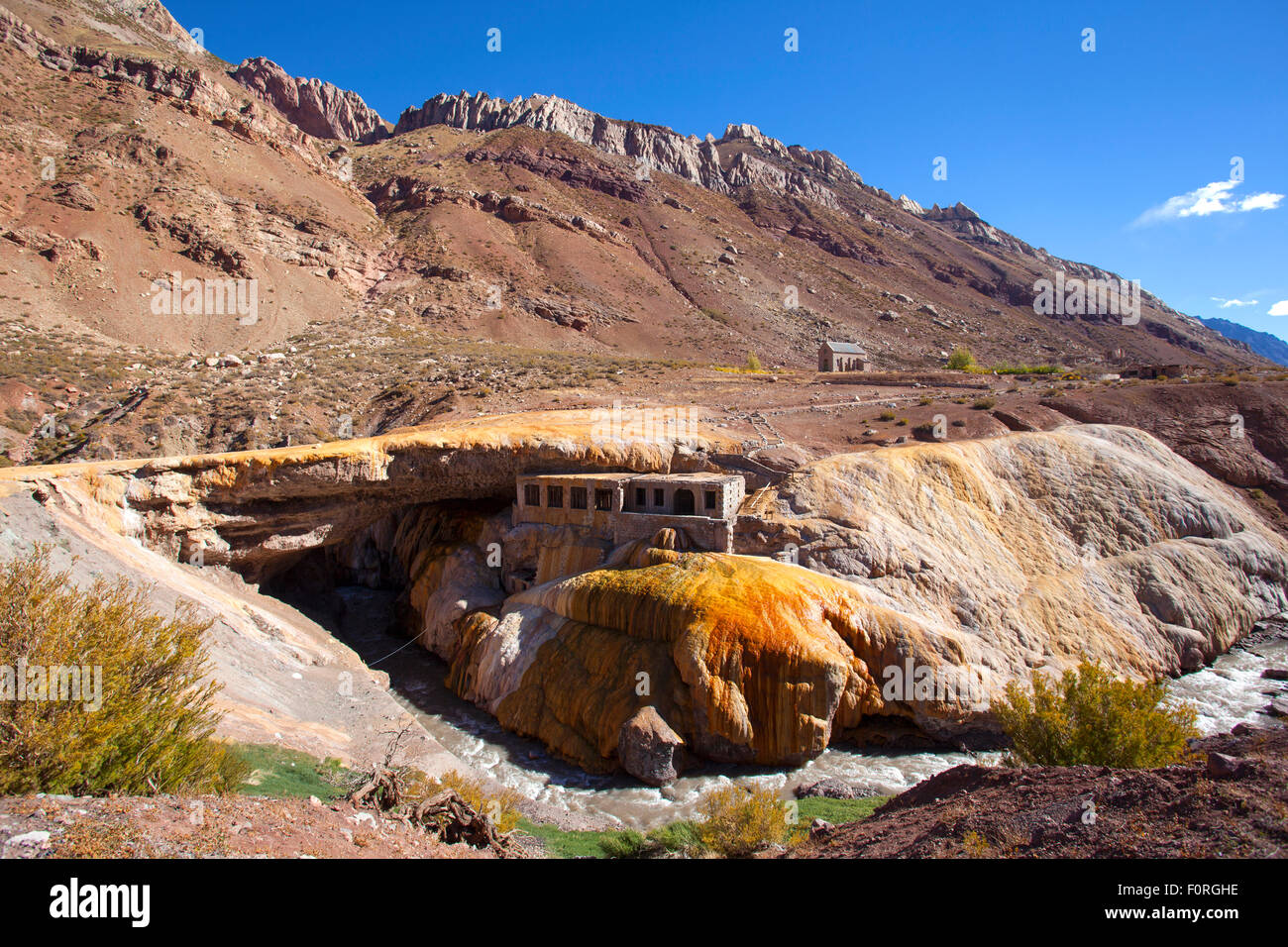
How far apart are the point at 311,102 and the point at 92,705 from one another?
15236cm

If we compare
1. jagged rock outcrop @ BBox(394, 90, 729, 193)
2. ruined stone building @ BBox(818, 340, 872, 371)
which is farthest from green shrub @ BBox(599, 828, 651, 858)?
jagged rock outcrop @ BBox(394, 90, 729, 193)

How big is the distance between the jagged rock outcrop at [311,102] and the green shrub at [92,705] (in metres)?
146

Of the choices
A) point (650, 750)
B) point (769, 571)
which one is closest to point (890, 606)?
point (769, 571)

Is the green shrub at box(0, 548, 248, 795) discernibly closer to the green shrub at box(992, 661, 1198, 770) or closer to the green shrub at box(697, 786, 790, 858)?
the green shrub at box(697, 786, 790, 858)

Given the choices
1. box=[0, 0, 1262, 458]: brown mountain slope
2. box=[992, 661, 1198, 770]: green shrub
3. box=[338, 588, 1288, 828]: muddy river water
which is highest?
box=[0, 0, 1262, 458]: brown mountain slope

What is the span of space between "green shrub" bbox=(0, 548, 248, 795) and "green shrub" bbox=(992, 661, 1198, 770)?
15.2 m

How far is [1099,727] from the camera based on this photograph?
41.6 feet

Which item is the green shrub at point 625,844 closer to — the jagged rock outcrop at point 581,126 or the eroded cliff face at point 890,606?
the eroded cliff face at point 890,606

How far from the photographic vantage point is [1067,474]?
93.8 feet

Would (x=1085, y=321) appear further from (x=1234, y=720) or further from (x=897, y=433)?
(x=1234, y=720)

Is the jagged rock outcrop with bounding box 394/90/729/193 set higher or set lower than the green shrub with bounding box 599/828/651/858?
higher

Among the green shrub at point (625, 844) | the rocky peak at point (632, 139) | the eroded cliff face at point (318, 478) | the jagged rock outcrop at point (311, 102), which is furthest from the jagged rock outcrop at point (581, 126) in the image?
the green shrub at point (625, 844)

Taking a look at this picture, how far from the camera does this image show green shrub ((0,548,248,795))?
21.8 ft

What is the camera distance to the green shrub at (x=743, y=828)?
11914 millimetres
